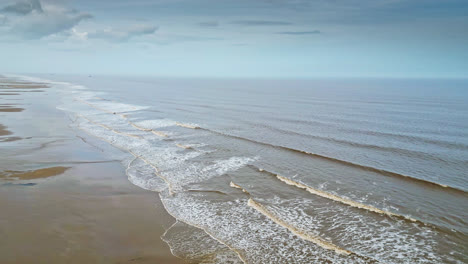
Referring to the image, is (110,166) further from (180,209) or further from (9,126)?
(9,126)

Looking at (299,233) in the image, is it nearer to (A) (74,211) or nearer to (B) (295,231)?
(B) (295,231)

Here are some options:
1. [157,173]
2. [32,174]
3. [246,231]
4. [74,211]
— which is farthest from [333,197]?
[32,174]

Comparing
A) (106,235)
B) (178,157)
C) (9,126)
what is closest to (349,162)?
(178,157)

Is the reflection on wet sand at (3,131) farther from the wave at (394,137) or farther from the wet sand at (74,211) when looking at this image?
the wave at (394,137)

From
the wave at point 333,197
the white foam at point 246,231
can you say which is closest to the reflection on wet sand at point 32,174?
the white foam at point 246,231

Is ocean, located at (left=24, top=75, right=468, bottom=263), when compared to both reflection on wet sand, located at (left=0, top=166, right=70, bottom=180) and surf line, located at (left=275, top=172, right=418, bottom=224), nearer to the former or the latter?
surf line, located at (left=275, top=172, right=418, bottom=224)

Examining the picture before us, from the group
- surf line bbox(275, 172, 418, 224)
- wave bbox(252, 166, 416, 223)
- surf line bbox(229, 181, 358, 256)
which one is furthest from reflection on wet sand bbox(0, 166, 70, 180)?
surf line bbox(275, 172, 418, 224)

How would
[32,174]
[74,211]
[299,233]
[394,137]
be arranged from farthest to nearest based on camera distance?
[394,137]
[32,174]
[74,211]
[299,233]
